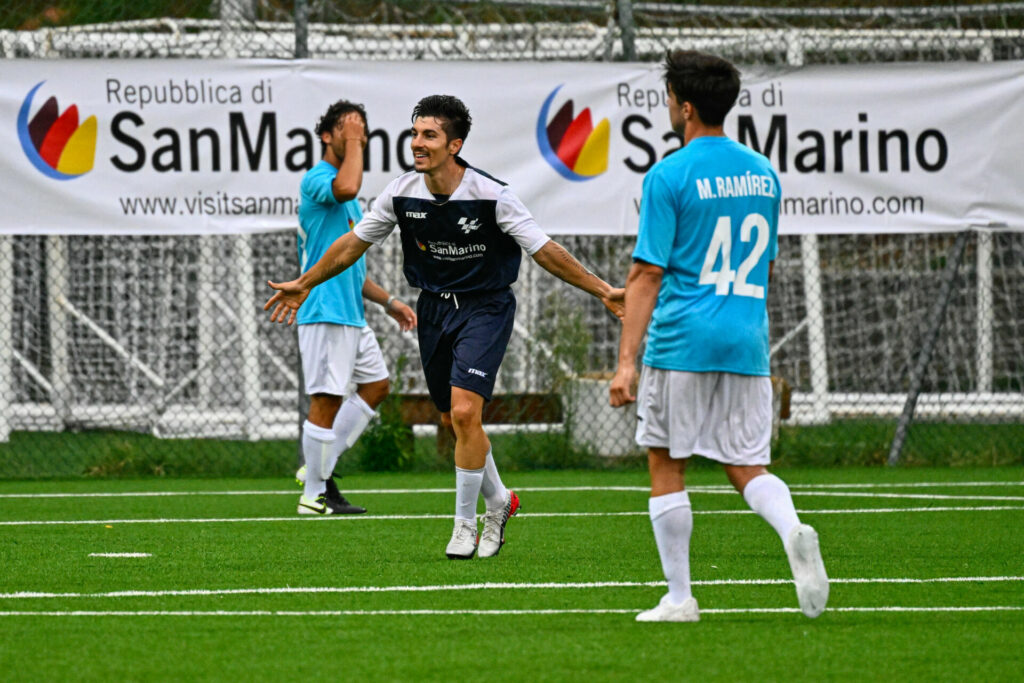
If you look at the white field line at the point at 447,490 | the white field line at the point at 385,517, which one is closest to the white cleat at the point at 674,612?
the white field line at the point at 385,517

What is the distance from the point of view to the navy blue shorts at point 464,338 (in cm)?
680

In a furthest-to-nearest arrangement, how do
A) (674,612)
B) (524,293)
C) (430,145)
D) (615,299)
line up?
(524,293) → (430,145) → (615,299) → (674,612)

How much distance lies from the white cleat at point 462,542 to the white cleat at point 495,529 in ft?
0.37

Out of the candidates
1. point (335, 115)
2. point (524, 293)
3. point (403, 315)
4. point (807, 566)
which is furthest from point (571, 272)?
point (524, 293)

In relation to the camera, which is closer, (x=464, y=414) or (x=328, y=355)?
(x=464, y=414)

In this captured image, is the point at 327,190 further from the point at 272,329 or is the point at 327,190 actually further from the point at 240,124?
the point at 272,329

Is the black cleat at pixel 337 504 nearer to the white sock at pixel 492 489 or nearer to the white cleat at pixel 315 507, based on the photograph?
the white cleat at pixel 315 507

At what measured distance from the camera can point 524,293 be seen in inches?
559

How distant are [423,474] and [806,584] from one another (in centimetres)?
698

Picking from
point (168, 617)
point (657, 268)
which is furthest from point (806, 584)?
point (168, 617)

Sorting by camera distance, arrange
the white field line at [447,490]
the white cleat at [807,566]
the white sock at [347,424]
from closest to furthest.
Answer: the white cleat at [807,566]
the white sock at [347,424]
the white field line at [447,490]

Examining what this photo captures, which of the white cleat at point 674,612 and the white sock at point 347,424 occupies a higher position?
the white sock at point 347,424

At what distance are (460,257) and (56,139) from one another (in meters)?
5.08

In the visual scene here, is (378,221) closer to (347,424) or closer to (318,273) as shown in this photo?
(318,273)
